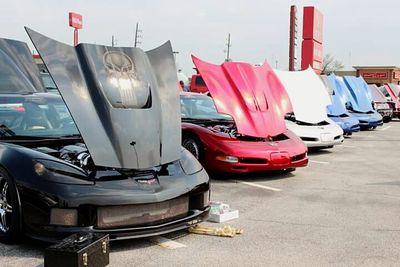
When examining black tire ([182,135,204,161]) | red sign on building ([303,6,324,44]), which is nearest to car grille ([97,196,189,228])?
black tire ([182,135,204,161])

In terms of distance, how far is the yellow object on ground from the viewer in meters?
4.57

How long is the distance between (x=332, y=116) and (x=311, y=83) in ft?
11.8

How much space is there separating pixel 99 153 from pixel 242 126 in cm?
364

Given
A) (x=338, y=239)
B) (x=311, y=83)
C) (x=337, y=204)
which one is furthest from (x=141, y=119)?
(x=311, y=83)

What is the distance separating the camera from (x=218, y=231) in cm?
461

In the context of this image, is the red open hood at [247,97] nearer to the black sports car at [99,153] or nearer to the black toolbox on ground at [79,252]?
the black sports car at [99,153]

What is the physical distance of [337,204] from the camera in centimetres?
596

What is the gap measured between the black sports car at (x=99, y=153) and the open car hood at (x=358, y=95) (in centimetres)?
1282

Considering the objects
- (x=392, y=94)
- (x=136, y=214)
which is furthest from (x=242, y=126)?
(x=392, y=94)

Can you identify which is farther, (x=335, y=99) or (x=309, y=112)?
(x=335, y=99)

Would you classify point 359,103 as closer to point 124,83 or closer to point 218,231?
point 218,231

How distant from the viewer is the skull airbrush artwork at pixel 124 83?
458 centimetres

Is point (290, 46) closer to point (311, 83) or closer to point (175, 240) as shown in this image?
point (311, 83)

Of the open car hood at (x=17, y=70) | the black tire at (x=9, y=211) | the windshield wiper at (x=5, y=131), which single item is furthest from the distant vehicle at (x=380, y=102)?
the black tire at (x=9, y=211)
